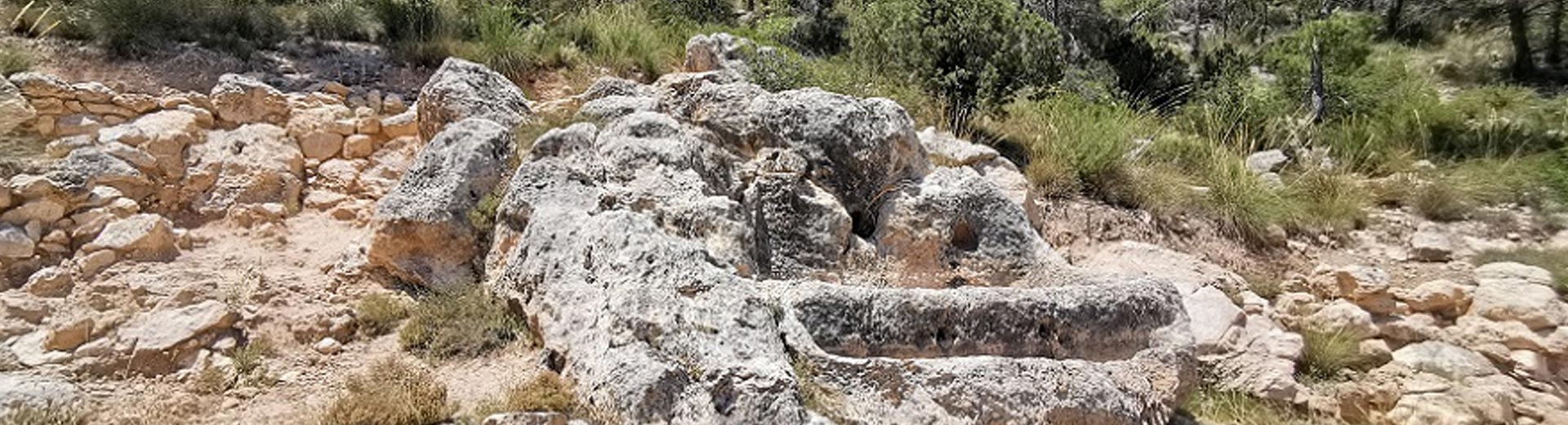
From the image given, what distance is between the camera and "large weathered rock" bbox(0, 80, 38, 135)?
378 centimetres

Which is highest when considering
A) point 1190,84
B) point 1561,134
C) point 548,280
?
point 548,280

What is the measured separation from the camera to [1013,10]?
19.8 ft

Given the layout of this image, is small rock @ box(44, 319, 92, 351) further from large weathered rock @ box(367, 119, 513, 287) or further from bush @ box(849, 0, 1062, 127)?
bush @ box(849, 0, 1062, 127)

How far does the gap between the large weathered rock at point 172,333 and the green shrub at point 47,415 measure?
325 millimetres

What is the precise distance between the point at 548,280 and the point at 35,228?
2.24 meters

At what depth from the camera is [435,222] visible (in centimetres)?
346

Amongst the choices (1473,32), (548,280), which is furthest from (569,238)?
(1473,32)

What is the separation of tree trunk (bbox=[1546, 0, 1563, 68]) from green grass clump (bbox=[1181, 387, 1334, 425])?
10167 millimetres

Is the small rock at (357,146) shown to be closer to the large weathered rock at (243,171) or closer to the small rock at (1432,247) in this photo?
the large weathered rock at (243,171)

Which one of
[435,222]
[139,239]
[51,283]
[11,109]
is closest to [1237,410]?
[435,222]

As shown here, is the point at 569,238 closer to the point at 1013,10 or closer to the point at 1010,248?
the point at 1010,248

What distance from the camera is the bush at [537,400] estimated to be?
237cm

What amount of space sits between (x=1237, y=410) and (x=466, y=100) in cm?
380

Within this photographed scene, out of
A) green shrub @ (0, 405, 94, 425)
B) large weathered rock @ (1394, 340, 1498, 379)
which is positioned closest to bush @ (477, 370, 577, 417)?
green shrub @ (0, 405, 94, 425)
